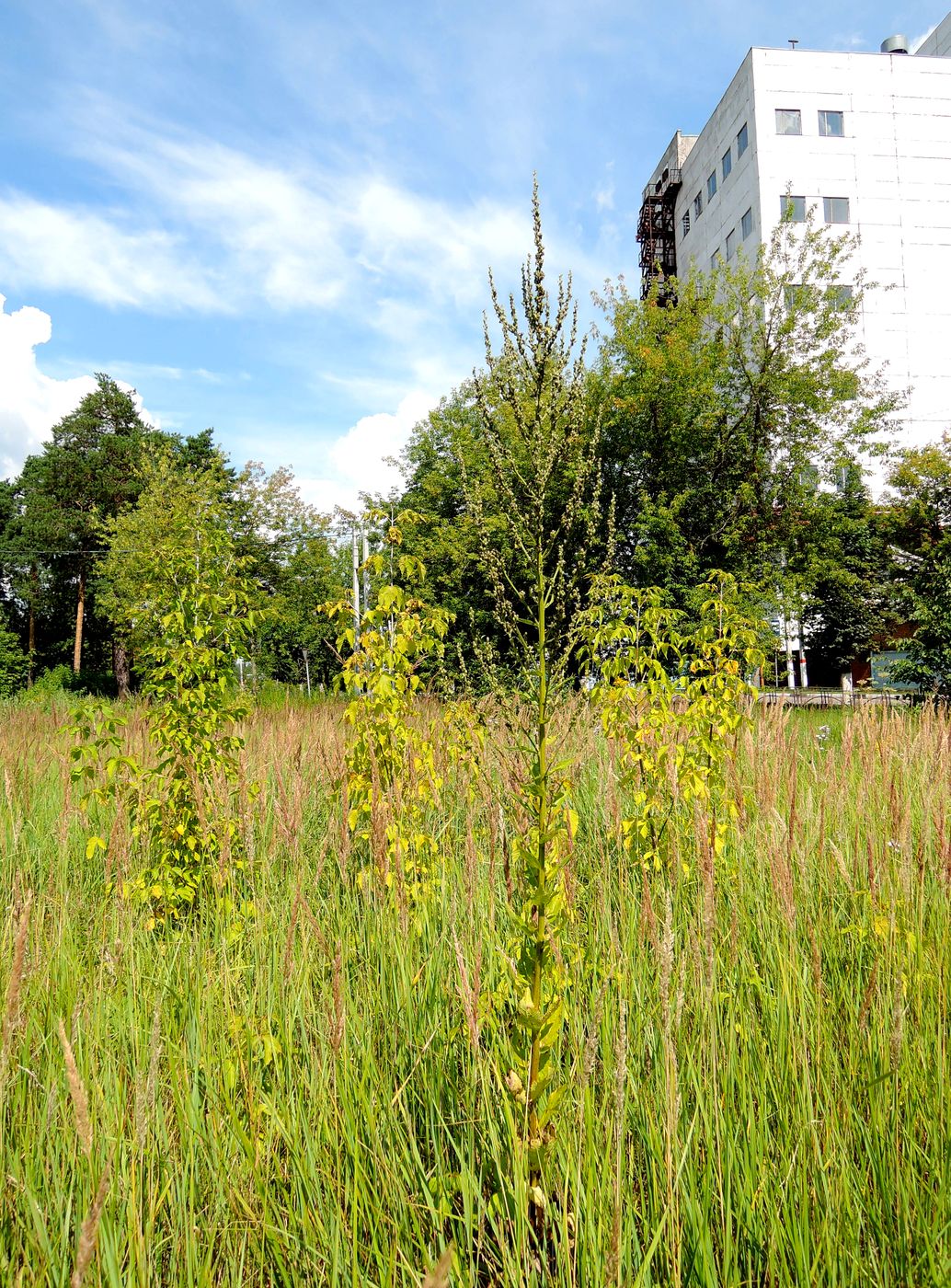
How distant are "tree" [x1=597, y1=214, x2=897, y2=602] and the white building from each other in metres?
13.6

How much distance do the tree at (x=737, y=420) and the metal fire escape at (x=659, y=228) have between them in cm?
2220

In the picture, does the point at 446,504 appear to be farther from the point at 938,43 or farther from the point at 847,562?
the point at 938,43

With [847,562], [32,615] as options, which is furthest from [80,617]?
[847,562]

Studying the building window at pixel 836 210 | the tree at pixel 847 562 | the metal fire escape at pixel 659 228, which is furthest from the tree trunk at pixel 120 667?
the building window at pixel 836 210

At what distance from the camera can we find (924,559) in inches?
583

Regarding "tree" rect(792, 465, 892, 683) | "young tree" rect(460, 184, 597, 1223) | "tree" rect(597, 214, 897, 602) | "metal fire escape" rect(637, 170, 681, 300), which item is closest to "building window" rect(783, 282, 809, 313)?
"tree" rect(597, 214, 897, 602)

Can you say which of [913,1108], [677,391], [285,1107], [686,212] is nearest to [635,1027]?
[913,1108]

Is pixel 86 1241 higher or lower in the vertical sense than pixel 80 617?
lower

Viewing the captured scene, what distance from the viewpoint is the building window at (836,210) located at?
3086 cm

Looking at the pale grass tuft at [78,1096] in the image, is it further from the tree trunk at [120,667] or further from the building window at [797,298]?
the tree trunk at [120,667]

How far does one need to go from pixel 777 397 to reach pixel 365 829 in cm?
1872

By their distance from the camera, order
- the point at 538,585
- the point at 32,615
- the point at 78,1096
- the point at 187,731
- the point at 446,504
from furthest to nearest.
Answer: the point at 32,615 → the point at 446,504 → the point at 187,731 → the point at 538,585 → the point at 78,1096

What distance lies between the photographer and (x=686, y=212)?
1487 inches

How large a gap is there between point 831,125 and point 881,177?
2944 mm
